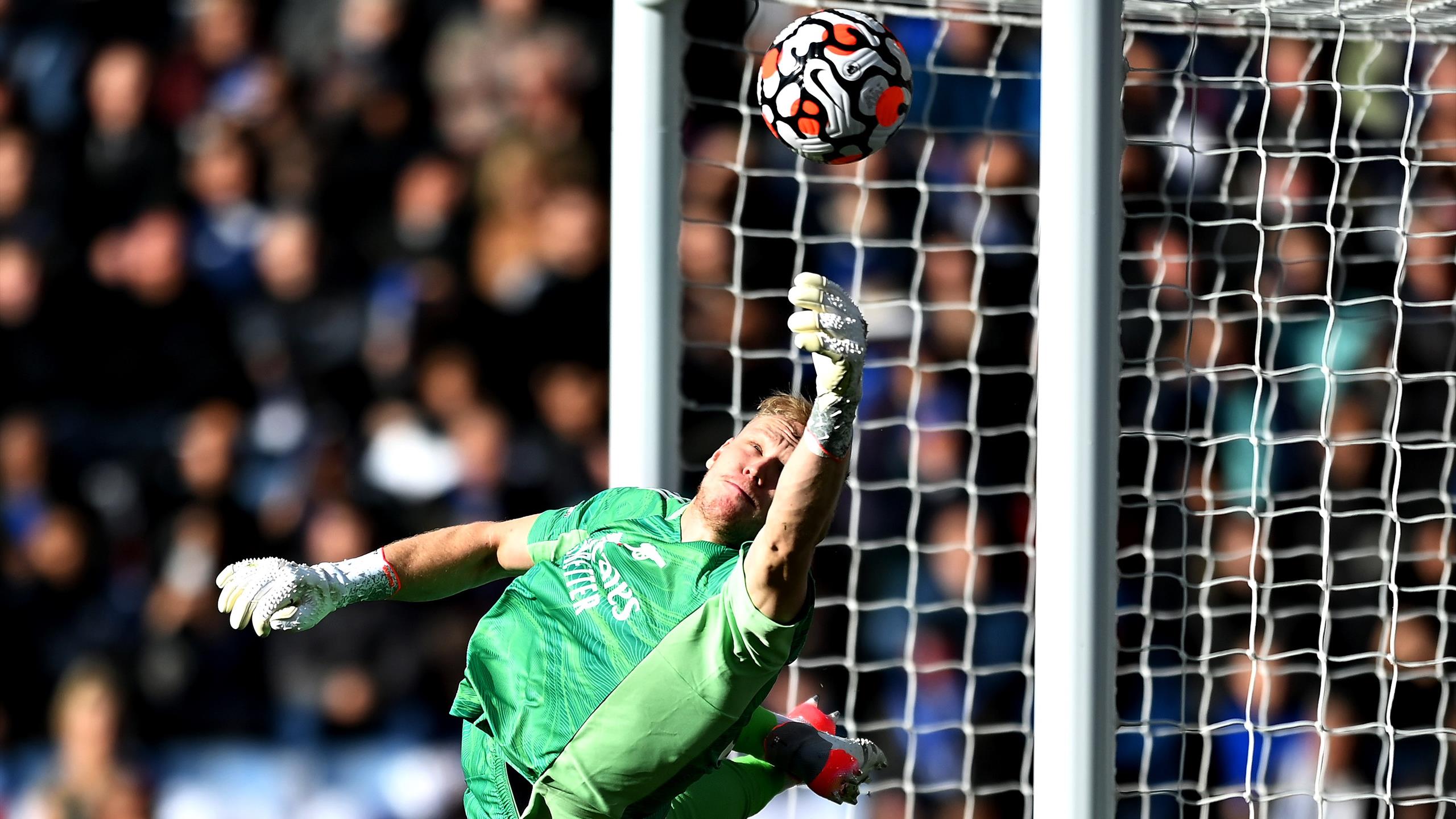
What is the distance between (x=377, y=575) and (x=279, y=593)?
0.23m

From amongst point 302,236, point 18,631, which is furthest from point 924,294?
point 18,631

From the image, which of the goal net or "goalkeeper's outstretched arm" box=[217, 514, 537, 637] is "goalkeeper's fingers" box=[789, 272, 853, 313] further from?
the goal net

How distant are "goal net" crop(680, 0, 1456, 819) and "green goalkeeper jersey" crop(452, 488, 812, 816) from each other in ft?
4.04

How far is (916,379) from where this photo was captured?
12.8 feet

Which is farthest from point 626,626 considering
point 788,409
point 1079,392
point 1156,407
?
point 1156,407

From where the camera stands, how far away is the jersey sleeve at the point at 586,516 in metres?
2.55

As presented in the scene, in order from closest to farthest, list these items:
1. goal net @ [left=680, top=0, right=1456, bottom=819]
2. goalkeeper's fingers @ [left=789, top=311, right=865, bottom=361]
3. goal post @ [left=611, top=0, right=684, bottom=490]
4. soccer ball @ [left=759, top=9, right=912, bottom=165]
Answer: goalkeeper's fingers @ [left=789, top=311, right=865, bottom=361], soccer ball @ [left=759, top=9, right=912, bottom=165], goal post @ [left=611, top=0, right=684, bottom=490], goal net @ [left=680, top=0, right=1456, bottom=819]

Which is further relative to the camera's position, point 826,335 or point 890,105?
point 890,105

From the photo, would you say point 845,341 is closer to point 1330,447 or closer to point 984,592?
point 984,592

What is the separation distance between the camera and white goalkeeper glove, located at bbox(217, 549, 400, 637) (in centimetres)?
233

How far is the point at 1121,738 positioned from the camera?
4.02 metres

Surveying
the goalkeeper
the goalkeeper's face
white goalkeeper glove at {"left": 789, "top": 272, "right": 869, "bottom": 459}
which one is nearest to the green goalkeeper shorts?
the goalkeeper

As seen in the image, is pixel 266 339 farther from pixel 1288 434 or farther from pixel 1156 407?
pixel 1288 434

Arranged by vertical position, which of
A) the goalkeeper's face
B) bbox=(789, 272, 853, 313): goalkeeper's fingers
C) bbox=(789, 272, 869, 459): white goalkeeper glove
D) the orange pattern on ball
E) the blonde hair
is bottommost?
the goalkeeper's face
